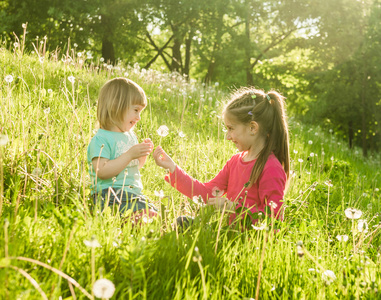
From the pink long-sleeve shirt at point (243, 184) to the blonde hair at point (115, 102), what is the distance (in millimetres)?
655

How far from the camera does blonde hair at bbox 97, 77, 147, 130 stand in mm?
3221

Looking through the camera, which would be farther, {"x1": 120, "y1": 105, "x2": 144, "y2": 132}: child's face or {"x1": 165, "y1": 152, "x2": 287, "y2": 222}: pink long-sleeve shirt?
{"x1": 120, "y1": 105, "x2": 144, "y2": 132}: child's face

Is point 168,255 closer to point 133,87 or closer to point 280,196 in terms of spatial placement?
point 280,196

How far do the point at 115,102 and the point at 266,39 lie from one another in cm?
2634

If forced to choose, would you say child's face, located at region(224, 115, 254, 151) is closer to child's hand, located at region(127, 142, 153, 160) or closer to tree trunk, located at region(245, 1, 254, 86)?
child's hand, located at region(127, 142, 153, 160)

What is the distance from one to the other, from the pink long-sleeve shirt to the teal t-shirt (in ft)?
0.95

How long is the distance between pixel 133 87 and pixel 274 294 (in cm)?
207

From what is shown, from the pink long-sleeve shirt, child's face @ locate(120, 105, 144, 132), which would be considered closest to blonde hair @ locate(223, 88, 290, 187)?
the pink long-sleeve shirt

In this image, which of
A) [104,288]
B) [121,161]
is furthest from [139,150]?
[104,288]

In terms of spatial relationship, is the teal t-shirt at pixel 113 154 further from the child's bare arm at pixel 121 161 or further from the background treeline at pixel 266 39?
the background treeline at pixel 266 39

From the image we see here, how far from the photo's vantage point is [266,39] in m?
27.7

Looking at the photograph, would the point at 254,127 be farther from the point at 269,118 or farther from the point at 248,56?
the point at 248,56

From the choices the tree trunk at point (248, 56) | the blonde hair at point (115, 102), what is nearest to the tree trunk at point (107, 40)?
the tree trunk at point (248, 56)

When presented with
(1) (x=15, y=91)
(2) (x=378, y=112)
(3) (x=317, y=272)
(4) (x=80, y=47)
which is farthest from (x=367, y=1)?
(3) (x=317, y=272)
